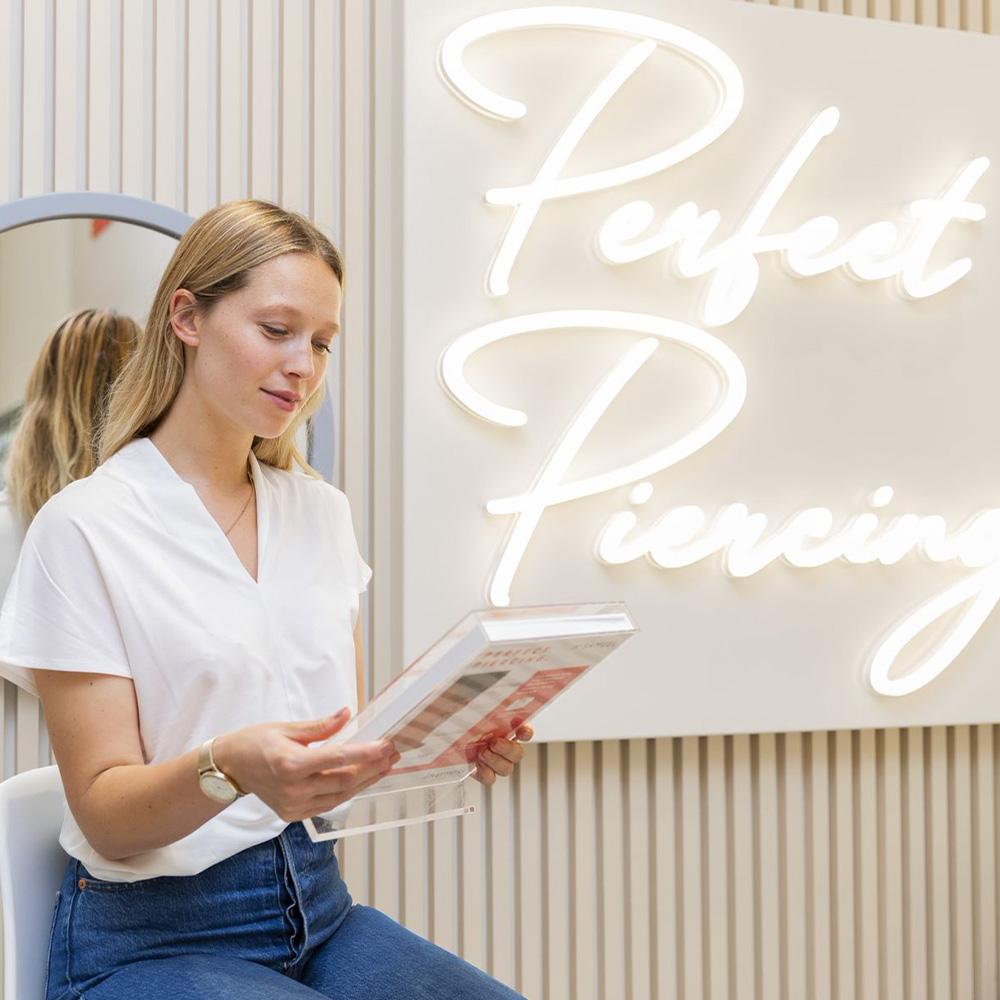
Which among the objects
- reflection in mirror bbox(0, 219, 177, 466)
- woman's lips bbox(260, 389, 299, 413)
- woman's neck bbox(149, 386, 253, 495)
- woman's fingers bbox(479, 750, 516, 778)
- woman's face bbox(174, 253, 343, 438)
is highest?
reflection in mirror bbox(0, 219, 177, 466)

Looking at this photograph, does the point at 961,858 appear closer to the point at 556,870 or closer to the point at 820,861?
the point at 820,861

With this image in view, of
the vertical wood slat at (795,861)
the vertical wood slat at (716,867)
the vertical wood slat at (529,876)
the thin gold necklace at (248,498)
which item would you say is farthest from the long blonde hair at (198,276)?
the vertical wood slat at (795,861)

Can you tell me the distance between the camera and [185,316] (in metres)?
1.23

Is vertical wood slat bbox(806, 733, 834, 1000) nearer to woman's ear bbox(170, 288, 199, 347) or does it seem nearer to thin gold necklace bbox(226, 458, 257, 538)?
thin gold necklace bbox(226, 458, 257, 538)

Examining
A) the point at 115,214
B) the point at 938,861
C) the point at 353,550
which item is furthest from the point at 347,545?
the point at 938,861

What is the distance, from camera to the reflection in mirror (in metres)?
1.85

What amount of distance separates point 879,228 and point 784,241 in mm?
217

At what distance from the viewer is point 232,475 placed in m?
1.29

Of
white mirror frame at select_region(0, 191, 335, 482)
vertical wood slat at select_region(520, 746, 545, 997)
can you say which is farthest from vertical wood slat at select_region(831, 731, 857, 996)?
white mirror frame at select_region(0, 191, 335, 482)

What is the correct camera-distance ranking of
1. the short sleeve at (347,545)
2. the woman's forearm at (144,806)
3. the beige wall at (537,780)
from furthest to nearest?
the beige wall at (537,780) < the short sleeve at (347,545) < the woman's forearm at (144,806)

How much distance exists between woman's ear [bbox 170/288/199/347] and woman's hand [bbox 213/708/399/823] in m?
0.42

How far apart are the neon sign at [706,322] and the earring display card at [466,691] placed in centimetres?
87

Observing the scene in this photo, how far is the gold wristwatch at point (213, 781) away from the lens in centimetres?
101

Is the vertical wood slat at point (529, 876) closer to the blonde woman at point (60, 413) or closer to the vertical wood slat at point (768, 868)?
the vertical wood slat at point (768, 868)
